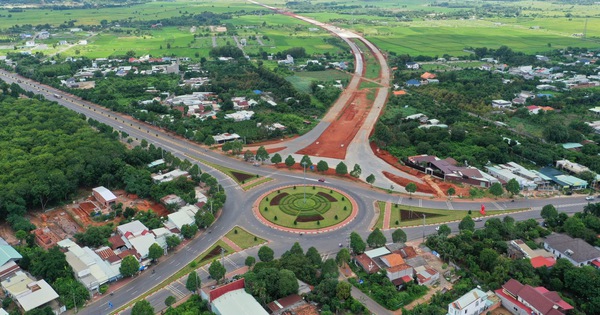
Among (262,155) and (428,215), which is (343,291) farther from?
(262,155)

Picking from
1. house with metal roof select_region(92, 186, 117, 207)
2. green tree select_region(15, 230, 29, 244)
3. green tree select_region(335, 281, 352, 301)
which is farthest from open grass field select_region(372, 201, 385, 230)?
green tree select_region(15, 230, 29, 244)

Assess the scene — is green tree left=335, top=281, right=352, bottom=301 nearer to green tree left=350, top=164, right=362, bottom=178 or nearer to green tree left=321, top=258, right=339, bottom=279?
green tree left=321, top=258, right=339, bottom=279

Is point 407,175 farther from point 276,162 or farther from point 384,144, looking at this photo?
point 276,162

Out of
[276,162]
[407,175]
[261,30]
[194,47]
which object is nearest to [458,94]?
[407,175]

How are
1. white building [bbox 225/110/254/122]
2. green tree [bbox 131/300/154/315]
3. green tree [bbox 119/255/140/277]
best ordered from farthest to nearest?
white building [bbox 225/110/254/122] < green tree [bbox 119/255/140/277] < green tree [bbox 131/300/154/315]

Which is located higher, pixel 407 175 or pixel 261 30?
pixel 261 30

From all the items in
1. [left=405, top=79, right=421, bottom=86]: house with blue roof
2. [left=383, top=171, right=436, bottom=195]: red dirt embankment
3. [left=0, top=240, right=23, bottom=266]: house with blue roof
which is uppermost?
[left=405, top=79, right=421, bottom=86]: house with blue roof

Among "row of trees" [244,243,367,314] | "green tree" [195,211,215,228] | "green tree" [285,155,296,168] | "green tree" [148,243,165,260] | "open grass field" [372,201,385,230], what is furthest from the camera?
"green tree" [285,155,296,168]
